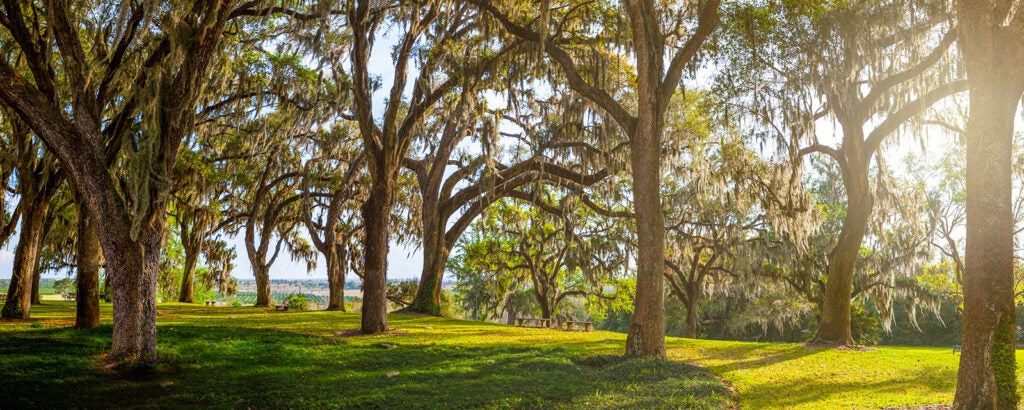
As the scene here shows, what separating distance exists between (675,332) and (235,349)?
1549 inches

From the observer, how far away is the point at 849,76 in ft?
49.7

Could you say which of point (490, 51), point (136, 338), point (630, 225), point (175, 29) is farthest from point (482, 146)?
point (136, 338)

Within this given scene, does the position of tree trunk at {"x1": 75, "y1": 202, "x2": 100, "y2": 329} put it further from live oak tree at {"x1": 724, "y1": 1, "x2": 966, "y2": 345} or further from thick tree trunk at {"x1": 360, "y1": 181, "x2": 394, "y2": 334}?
live oak tree at {"x1": 724, "y1": 1, "x2": 966, "y2": 345}

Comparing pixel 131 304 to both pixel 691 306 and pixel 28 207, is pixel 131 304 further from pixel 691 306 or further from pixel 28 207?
pixel 691 306

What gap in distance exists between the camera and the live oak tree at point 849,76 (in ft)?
47.9

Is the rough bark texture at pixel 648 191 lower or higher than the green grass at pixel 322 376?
higher

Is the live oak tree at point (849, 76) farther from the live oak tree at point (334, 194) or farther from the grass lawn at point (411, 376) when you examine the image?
the live oak tree at point (334, 194)

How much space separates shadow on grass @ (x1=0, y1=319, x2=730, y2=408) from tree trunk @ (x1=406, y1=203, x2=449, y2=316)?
31.9ft

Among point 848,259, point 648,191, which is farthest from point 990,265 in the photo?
point 848,259

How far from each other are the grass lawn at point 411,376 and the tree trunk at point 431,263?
299 inches

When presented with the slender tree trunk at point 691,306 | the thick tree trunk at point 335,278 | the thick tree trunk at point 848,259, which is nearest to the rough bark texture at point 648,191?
the thick tree trunk at point 848,259

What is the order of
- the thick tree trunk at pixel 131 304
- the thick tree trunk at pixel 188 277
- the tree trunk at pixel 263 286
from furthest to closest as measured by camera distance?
the thick tree trunk at pixel 188 277, the tree trunk at pixel 263 286, the thick tree trunk at pixel 131 304

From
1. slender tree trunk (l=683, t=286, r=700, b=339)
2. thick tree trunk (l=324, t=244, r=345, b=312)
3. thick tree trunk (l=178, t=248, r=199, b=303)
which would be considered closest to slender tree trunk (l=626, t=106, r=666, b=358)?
slender tree trunk (l=683, t=286, r=700, b=339)

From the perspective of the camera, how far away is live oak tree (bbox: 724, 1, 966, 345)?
14602mm
